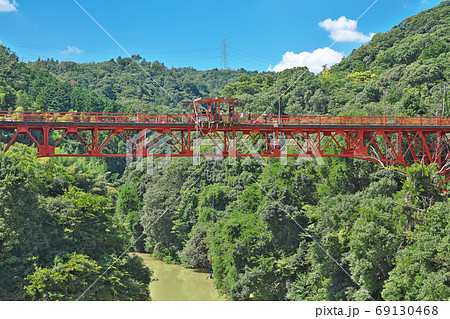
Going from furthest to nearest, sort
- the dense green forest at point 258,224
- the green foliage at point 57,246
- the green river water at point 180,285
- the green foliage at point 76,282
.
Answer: the green river water at point 180,285, the green foliage at point 57,246, the dense green forest at point 258,224, the green foliage at point 76,282

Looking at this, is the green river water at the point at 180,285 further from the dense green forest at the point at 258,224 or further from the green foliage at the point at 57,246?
the green foliage at the point at 57,246

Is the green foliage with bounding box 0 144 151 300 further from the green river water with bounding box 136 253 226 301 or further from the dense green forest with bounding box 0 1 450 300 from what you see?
the green river water with bounding box 136 253 226 301

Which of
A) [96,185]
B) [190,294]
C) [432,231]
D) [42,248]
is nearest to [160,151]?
→ [96,185]

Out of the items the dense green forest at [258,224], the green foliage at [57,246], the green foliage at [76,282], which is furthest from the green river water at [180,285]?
the green foliage at [76,282]

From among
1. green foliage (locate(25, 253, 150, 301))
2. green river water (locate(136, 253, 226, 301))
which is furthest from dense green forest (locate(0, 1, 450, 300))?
green river water (locate(136, 253, 226, 301))

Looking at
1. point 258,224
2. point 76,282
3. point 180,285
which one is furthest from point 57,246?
point 180,285

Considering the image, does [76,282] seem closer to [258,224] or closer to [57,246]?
[57,246]
